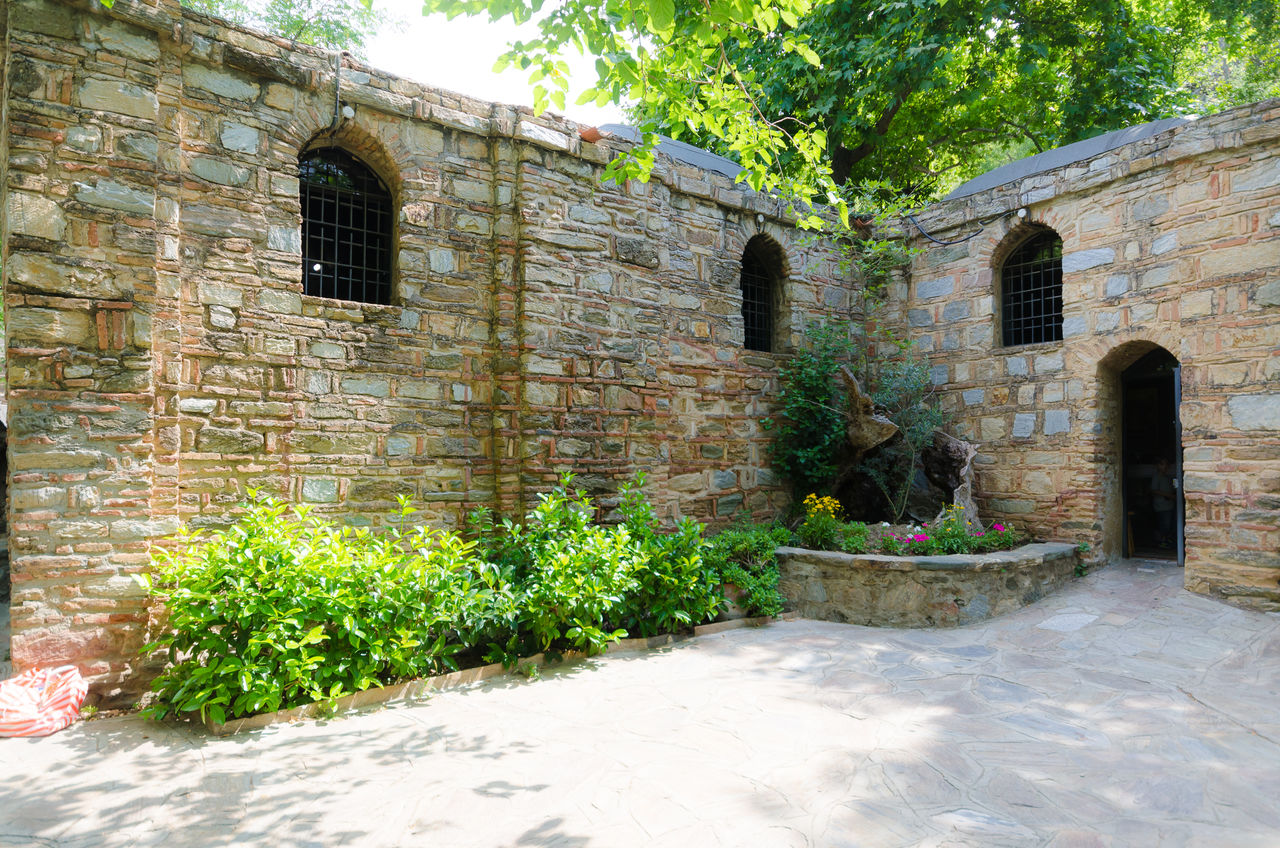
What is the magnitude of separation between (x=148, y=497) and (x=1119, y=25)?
13224 millimetres

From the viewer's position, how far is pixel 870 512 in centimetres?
743

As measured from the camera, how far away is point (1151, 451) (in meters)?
8.52

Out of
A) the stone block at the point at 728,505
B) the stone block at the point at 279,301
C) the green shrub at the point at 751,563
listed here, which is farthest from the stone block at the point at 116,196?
the stone block at the point at 728,505

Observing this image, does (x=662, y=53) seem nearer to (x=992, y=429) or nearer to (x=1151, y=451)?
(x=992, y=429)

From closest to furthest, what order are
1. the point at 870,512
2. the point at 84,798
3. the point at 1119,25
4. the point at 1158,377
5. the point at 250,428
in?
the point at 84,798 → the point at 250,428 → the point at 870,512 → the point at 1158,377 → the point at 1119,25

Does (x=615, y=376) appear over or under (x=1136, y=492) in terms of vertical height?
over

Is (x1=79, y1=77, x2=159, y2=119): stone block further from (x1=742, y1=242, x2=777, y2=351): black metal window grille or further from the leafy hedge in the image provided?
(x1=742, y1=242, x2=777, y2=351): black metal window grille

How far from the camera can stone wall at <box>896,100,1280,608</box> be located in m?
5.57

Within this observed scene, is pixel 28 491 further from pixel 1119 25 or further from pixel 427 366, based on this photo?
pixel 1119 25

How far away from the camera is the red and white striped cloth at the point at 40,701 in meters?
3.46

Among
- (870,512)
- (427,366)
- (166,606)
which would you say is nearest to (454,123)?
(427,366)

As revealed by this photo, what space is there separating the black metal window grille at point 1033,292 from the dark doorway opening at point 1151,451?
1.73 metres

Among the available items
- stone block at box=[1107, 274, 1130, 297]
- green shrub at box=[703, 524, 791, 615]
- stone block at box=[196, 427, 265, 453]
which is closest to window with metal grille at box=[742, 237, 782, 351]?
green shrub at box=[703, 524, 791, 615]

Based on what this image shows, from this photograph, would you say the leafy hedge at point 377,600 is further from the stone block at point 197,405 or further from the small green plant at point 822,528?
the small green plant at point 822,528
